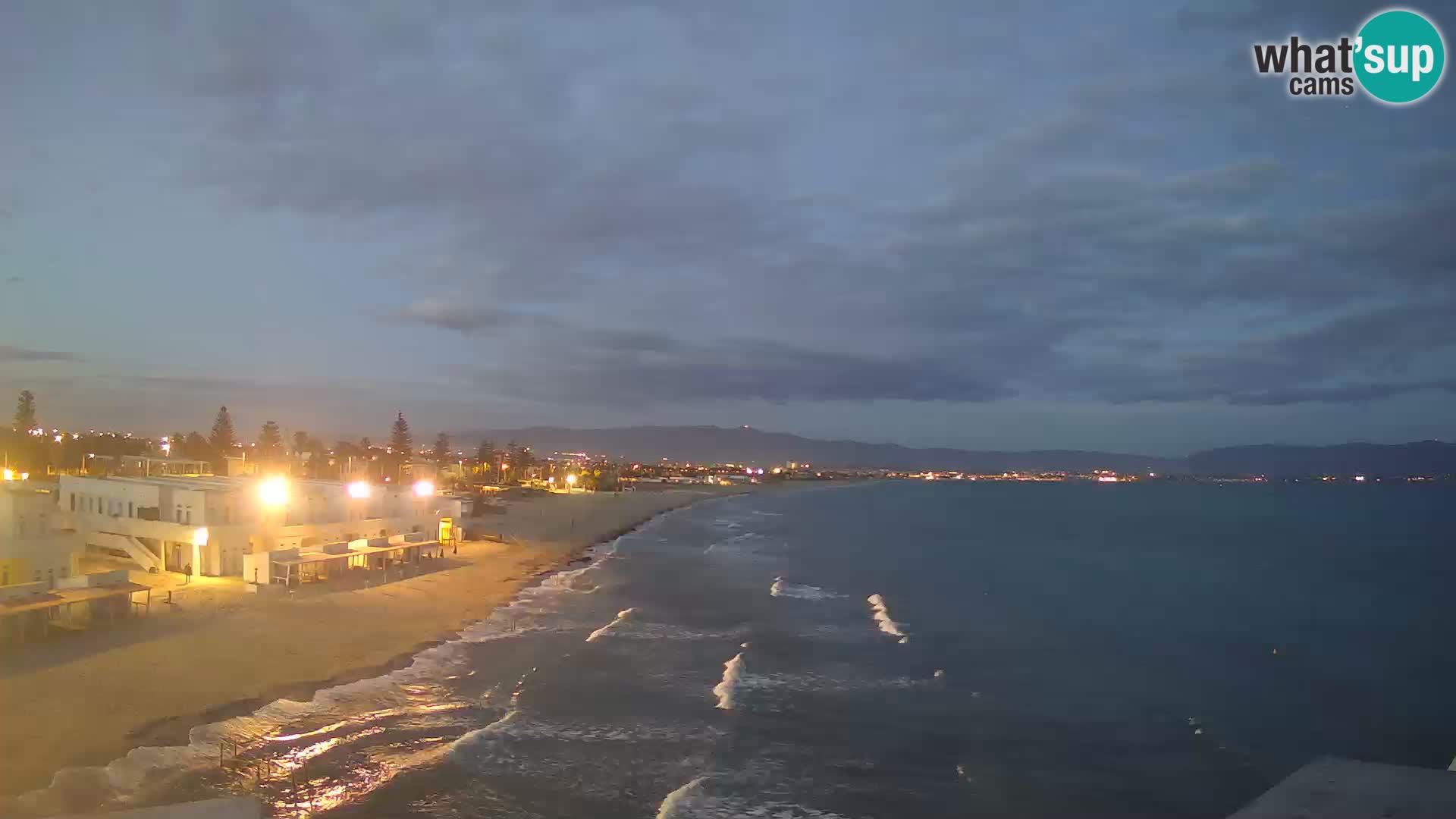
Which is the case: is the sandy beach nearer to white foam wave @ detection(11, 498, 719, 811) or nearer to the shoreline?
the shoreline

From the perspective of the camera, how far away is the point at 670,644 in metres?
29.6

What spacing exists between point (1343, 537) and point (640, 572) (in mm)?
77419

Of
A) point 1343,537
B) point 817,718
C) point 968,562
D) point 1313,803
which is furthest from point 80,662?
point 1343,537

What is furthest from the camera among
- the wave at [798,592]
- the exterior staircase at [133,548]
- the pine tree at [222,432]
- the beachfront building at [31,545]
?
the pine tree at [222,432]

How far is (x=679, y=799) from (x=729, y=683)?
835 cm

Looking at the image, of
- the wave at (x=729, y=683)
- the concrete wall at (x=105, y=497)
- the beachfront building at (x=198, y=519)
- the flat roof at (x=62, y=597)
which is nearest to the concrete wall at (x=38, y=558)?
the flat roof at (x=62, y=597)

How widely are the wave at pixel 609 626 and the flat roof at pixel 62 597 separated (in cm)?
1409

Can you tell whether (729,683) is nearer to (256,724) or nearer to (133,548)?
(256,724)

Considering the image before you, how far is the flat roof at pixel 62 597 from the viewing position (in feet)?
73.4

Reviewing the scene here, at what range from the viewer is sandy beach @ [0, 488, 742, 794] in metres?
17.0

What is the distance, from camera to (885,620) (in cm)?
3662

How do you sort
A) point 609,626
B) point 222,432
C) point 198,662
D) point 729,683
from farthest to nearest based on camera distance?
point 222,432, point 609,626, point 729,683, point 198,662

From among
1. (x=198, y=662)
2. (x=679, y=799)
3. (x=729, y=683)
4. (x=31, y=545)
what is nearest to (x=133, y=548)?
(x=31, y=545)

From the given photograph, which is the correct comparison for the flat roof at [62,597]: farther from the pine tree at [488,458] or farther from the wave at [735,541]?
the pine tree at [488,458]
